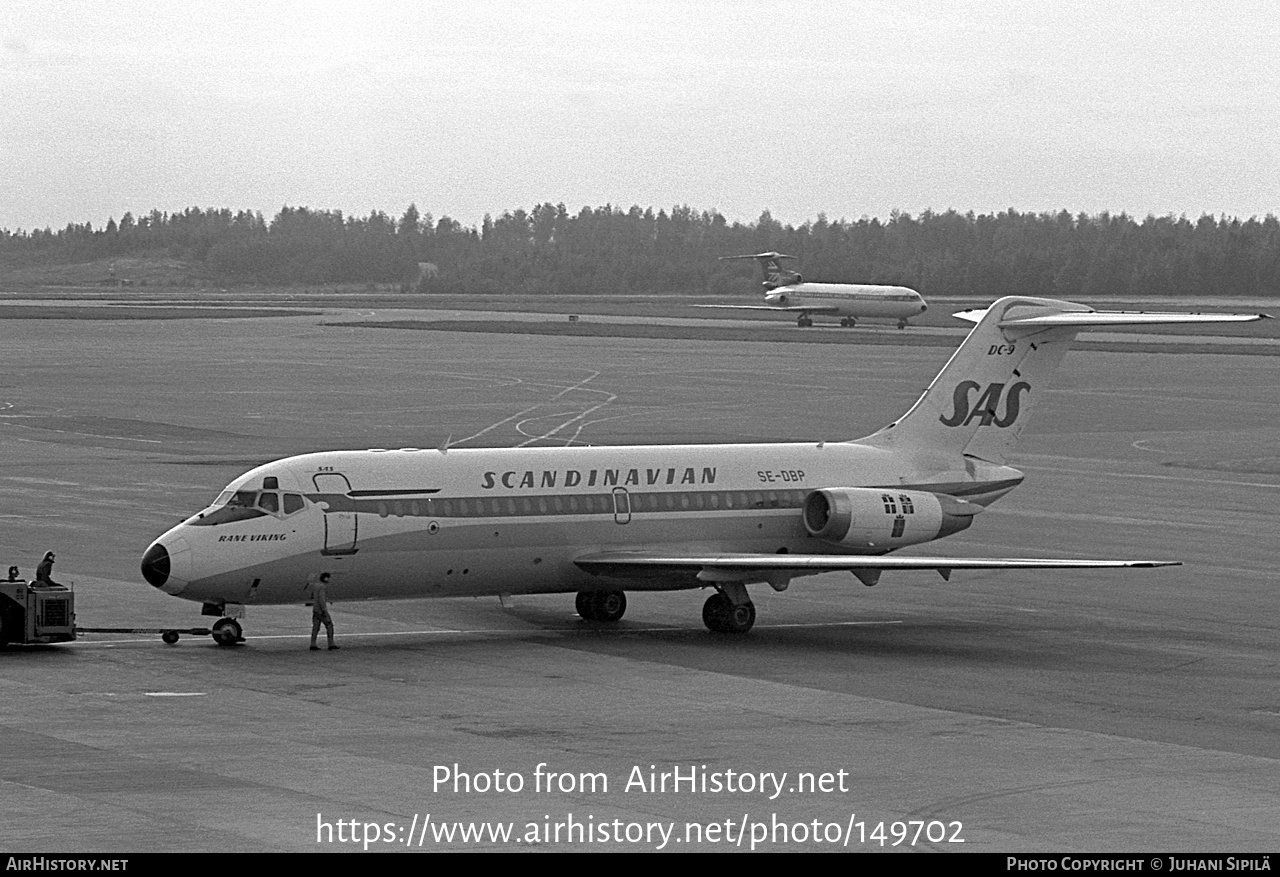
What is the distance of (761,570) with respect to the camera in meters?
32.0

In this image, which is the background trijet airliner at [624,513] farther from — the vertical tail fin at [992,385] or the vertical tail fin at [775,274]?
A: the vertical tail fin at [775,274]

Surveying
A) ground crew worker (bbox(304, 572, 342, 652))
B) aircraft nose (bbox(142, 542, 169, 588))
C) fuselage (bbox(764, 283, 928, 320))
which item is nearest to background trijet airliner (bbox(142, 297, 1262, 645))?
aircraft nose (bbox(142, 542, 169, 588))

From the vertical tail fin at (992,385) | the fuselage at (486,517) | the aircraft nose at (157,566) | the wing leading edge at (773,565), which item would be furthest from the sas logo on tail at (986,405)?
the aircraft nose at (157,566)

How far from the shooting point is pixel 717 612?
3241 cm

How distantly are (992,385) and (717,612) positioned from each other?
25.6 ft

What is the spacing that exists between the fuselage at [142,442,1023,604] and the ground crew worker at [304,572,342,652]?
185 millimetres

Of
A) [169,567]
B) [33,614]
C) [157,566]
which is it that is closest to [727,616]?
[169,567]

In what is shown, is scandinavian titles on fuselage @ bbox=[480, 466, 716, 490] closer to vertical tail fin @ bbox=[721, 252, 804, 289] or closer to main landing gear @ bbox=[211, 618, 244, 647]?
main landing gear @ bbox=[211, 618, 244, 647]

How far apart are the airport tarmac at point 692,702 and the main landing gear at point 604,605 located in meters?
0.33

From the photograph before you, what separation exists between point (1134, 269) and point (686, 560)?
155 m

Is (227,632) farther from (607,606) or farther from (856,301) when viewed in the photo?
(856,301)

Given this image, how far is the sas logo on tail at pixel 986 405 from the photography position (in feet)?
120
